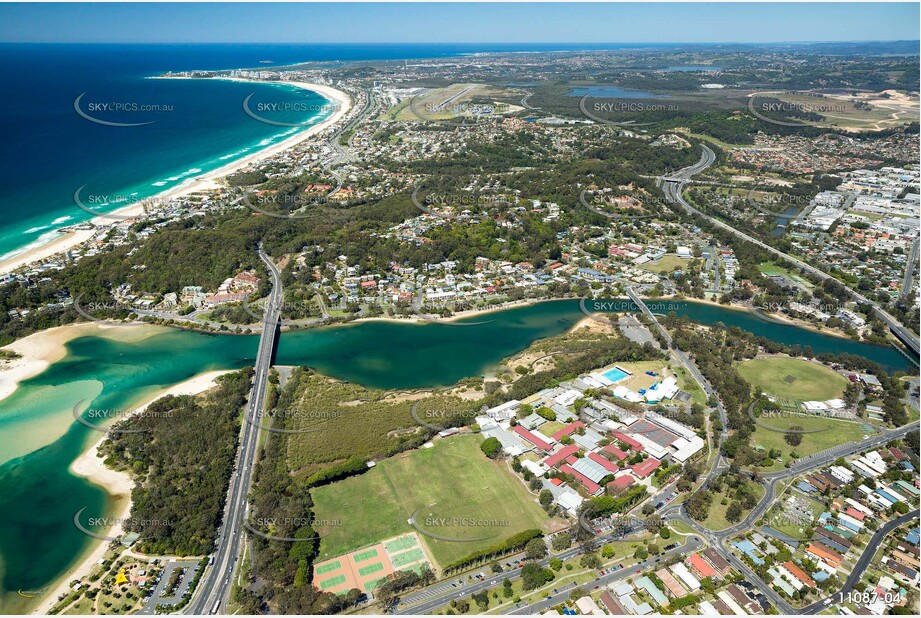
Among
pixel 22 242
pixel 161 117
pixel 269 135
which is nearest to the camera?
pixel 22 242

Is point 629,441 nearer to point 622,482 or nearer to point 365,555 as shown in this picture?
point 622,482

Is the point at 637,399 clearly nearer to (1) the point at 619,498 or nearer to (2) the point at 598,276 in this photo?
(1) the point at 619,498

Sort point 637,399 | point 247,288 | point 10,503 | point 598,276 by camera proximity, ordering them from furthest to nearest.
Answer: point 598,276
point 247,288
point 637,399
point 10,503

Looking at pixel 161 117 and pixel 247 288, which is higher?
pixel 161 117

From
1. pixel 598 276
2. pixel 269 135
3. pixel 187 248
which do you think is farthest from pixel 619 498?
pixel 269 135

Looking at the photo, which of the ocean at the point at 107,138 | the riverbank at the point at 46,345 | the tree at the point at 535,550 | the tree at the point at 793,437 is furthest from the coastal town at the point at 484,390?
the ocean at the point at 107,138

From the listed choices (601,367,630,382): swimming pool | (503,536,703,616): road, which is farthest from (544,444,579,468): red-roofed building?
(601,367,630,382): swimming pool

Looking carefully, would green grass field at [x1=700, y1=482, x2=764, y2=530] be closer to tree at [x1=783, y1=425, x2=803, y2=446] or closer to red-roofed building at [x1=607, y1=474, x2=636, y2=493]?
red-roofed building at [x1=607, y1=474, x2=636, y2=493]
